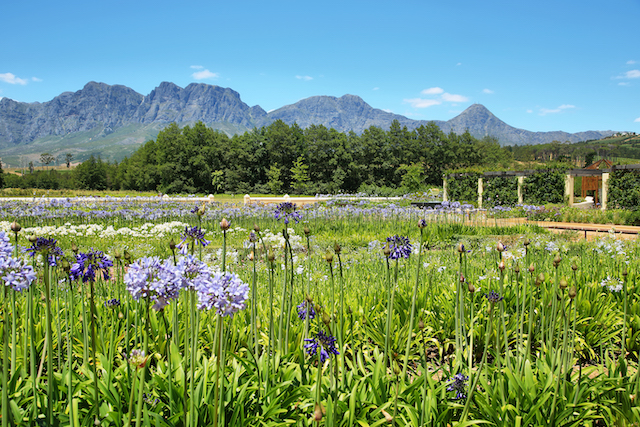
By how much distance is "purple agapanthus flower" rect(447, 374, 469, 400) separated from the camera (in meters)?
2.09

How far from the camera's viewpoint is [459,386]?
83.1 inches

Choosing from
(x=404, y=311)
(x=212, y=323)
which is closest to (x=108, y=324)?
(x=212, y=323)

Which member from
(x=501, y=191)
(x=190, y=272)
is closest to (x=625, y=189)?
(x=501, y=191)

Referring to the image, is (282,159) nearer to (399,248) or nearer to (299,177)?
(299,177)

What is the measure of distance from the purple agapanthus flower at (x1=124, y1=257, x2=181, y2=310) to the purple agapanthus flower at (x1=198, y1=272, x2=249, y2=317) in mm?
173

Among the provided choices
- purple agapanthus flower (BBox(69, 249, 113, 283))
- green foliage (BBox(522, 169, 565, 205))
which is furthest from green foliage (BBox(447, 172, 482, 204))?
purple agapanthus flower (BBox(69, 249, 113, 283))

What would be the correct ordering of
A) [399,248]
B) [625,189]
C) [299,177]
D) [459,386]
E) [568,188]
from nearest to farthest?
[459,386] < [399,248] < [625,189] < [568,188] < [299,177]

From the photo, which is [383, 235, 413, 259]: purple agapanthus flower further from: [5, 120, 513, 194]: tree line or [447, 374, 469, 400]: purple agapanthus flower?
[5, 120, 513, 194]: tree line

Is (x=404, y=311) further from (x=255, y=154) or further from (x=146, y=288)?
(x=255, y=154)

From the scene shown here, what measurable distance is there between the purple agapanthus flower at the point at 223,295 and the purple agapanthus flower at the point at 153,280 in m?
0.17

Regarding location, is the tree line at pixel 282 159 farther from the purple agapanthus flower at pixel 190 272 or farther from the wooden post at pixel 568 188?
the purple agapanthus flower at pixel 190 272

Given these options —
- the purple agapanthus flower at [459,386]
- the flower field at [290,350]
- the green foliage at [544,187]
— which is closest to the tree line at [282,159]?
the green foliage at [544,187]

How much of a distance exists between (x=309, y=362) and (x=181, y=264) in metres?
1.78

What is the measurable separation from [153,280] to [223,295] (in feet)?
1.15
